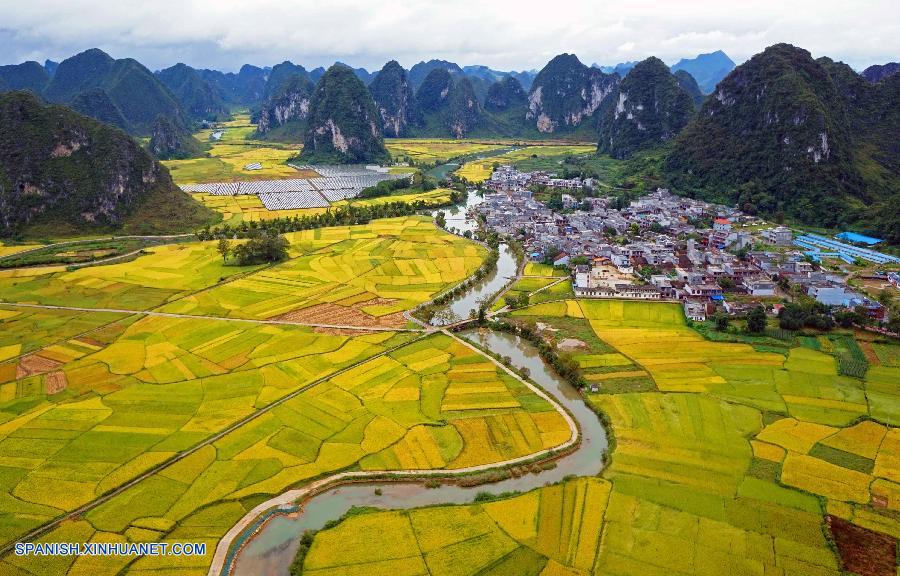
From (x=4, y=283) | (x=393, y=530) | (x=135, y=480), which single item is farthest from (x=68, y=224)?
(x=393, y=530)

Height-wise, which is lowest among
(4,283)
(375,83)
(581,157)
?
(4,283)

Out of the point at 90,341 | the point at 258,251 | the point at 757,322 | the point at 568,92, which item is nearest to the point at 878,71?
the point at 568,92

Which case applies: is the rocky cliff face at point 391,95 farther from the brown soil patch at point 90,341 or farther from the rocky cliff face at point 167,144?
the brown soil patch at point 90,341

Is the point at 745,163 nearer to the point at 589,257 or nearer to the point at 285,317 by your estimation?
the point at 589,257

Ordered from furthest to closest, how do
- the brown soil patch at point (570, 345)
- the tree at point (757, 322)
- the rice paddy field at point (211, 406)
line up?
the tree at point (757, 322) < the brown soil patch at point (570, 345) < the rice paddy field at point (211, 406)

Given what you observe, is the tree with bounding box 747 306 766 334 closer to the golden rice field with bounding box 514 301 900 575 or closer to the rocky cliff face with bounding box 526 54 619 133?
the golden rice field with bounding box 514 301 900 575

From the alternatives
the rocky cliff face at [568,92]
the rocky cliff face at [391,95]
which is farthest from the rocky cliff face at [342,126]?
the rocky cliff face at [568,92]

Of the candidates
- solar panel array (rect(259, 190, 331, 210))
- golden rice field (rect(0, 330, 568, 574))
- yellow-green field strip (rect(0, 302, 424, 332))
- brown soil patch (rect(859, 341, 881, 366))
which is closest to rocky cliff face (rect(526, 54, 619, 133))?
solar panel array (rect(259, 190, 331, 210))
